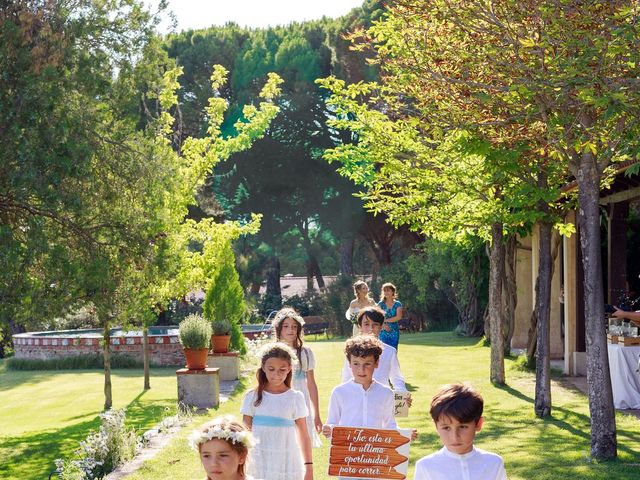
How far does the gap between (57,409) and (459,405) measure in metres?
15.4

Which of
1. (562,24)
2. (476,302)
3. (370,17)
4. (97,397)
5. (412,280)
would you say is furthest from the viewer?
(370,17)

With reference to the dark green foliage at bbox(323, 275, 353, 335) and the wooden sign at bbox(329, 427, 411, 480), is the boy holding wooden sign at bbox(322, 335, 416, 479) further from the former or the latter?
the dark green foliage at bbox(323, 275, 353, 335)

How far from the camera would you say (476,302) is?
2964 centimetres

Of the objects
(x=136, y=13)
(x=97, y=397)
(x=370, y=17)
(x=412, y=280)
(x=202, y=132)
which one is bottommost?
(x=97, y=397)

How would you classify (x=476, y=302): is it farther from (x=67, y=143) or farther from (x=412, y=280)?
(x=67, y=143)

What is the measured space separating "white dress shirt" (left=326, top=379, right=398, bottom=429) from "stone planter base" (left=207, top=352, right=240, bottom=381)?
40.2 ft

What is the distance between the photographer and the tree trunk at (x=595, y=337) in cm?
956

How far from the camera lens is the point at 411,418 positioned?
1348 cm

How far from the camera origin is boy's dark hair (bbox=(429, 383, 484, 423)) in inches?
157

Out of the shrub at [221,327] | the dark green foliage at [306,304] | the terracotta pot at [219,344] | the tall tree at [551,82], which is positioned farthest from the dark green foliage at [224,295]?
the dark green foliage at [306,304]

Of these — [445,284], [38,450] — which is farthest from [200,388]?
[445,284]

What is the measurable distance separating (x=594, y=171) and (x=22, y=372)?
66.9 ft

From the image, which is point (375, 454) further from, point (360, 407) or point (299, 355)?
point (299, 355)

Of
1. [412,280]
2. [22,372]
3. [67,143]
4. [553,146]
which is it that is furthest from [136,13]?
[412,280]
